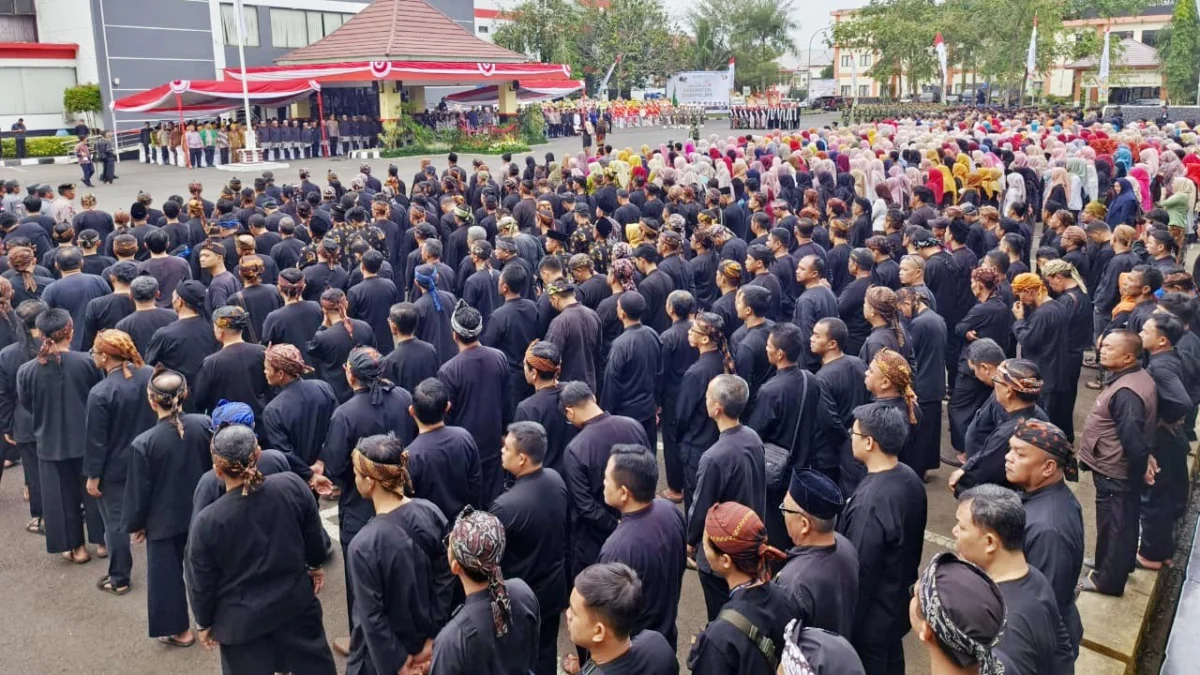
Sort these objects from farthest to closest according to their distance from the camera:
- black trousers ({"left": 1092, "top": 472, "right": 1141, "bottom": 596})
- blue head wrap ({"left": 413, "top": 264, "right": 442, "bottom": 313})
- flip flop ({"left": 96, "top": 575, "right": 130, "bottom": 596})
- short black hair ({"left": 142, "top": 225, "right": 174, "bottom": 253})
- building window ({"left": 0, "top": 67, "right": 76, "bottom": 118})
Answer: building window ({"left": 0, "top": 67, "right": 76, "bottom": 118}) → short black hair ({"left": 142, "top": 225, "right": 174, "bottom": 253}) → blue head wrap ({"left": 413, "top": 264, "right": 442, "bottom": 313}) → flip flop ({"left": 96, "top": 575, "right": 130, "bottom": 596}) → black trousers ({"left": 1092, "top": 472, "right": 1141, "bottom": 596})

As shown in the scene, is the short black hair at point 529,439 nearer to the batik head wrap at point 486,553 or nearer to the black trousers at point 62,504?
the batik head wrap at point 486,553

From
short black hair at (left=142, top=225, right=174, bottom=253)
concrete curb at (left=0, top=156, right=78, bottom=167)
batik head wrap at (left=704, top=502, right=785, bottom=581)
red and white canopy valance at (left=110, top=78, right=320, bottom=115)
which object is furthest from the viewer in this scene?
Result: concrete curb at (left=0, top=156, right=78, bottom=167)

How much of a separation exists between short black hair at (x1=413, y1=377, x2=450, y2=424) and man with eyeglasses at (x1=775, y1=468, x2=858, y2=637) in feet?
5.93

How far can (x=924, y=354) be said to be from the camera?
656cm

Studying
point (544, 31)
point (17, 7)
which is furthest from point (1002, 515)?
point (544, 31)

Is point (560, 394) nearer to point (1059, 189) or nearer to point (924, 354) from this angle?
point (924, 354)

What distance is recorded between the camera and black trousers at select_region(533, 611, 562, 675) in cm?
417

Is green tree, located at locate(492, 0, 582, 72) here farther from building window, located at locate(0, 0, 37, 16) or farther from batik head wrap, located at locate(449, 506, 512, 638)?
batik head wrap, located at locate(449, 506, 512, 638)

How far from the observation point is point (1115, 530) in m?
5.12

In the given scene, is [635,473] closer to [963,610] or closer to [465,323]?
[963,610]

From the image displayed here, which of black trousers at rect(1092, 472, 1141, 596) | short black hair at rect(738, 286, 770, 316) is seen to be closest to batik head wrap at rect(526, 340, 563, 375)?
short black hair at rect(738, 286, 770, 316)

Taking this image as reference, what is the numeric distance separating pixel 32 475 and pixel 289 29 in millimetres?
36746

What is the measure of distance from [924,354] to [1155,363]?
5.27ft

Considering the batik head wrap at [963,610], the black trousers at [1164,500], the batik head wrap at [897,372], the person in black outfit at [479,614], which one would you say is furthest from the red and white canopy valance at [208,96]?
the batik head wrap at [963,610]
